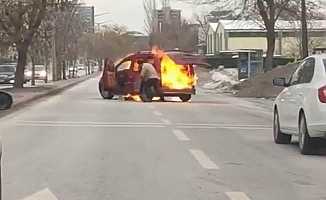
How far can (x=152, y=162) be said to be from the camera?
1222 cm

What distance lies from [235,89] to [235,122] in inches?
1058

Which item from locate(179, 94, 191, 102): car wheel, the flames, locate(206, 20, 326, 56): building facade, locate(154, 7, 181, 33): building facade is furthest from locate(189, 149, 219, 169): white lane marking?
locate(154, 7, 181, 33): building facade

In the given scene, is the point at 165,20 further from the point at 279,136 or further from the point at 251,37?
the point at 279,136

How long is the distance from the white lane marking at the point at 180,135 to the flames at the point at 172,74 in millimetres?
14298

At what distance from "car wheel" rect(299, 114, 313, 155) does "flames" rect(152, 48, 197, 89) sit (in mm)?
18942

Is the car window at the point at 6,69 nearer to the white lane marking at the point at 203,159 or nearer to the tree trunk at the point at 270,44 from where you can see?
the tree trunk at the point at 270,44

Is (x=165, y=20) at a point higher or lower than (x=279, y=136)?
higher

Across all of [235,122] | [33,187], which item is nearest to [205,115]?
[235,122]

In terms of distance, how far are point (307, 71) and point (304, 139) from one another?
1.27 metres

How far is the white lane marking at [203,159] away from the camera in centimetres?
1181

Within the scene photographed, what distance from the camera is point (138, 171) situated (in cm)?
1126

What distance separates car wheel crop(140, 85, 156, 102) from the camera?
107 ft

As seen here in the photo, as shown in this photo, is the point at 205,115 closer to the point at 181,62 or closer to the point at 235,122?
the point at 235,122

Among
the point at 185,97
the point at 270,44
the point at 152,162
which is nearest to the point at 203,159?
the point at 152,162
